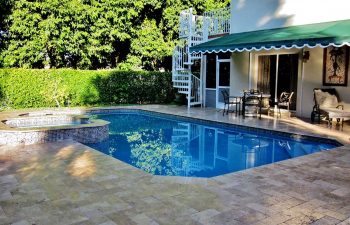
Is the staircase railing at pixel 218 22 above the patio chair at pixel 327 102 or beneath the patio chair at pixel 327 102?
Result: above

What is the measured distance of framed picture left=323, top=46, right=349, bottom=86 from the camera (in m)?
12.8

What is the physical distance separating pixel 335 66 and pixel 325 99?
1.62 m

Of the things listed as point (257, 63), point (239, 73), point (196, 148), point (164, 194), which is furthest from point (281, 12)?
point (164, 194)

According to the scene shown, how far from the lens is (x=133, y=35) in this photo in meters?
23.3

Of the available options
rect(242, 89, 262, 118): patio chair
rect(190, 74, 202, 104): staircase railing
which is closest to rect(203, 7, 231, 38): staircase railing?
rect(190, 74, 202, 104): staircase railing

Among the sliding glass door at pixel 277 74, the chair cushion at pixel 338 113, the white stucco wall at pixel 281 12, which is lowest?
the chair cushion at pixel 338 113

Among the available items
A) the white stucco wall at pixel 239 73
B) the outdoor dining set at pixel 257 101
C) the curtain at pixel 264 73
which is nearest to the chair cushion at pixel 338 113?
the outdoor dining set at pixel 257 101

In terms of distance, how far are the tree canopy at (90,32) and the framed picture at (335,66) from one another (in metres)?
12.7

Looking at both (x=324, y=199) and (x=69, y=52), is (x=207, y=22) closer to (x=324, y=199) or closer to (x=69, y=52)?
(x=69, y=52)

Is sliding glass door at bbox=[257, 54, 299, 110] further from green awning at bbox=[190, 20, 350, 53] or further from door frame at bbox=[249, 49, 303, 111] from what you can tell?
green awning at bbox=[190, 20, 350, 53]

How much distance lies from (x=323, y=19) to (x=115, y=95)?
1255 cm

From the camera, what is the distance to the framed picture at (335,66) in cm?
1277

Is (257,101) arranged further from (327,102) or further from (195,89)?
(195,89)

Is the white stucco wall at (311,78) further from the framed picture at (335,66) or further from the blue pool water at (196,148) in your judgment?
the blue pool water at (196,148)
